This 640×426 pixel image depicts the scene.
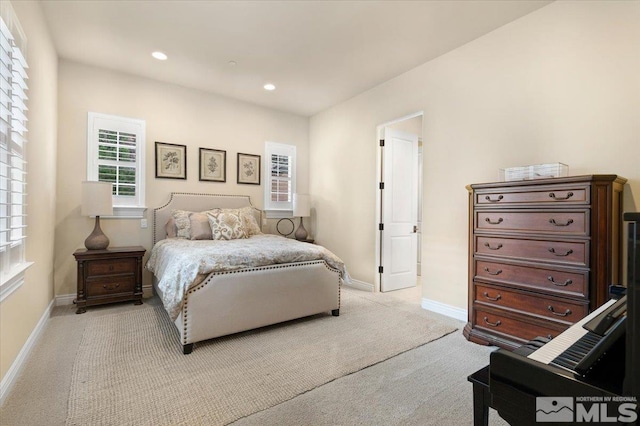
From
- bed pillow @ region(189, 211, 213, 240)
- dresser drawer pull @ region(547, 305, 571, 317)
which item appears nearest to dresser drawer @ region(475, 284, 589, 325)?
dresser drawer pull @ region(547, 305, 571, 317)

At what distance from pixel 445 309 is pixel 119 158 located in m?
4.44

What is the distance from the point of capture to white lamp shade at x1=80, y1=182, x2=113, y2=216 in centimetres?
336

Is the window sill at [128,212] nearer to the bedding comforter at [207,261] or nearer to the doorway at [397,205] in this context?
the bedding comforter at [207,261]

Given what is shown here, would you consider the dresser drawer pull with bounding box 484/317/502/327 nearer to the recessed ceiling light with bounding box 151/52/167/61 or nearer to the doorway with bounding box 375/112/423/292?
the doorway with bounding box 375/112/423/292

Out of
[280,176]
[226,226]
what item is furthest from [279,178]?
[226,226]

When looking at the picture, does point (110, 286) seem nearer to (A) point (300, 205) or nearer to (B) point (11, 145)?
(B) point (11, 145)

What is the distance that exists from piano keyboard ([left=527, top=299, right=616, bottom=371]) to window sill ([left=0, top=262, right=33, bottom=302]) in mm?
2432

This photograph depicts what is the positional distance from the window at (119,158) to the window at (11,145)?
168 centimetres

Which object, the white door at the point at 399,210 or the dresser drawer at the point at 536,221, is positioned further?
the white door at the point at 399,210

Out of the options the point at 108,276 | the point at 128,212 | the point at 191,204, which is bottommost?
the point at 108,276

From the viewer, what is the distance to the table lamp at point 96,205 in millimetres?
3357

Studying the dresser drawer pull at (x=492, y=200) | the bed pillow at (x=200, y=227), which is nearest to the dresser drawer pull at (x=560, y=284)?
the dresser drawer pull at (x=492, y=200)

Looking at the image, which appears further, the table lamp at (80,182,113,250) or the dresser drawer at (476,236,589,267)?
the table lamp at (80,182,113,250)

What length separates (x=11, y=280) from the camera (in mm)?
1757
